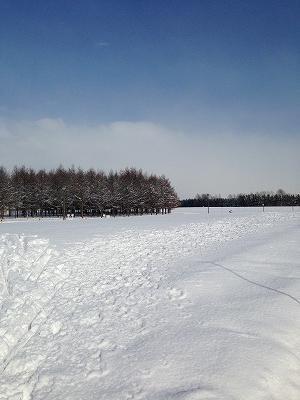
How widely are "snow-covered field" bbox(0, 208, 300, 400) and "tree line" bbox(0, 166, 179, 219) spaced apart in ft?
210

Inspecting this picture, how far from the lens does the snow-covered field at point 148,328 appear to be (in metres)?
6.65

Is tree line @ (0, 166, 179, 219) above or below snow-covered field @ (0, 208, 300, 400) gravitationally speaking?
above

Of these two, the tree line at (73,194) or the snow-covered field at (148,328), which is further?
the tree line at (73,194)

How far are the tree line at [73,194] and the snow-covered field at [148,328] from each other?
64002mm

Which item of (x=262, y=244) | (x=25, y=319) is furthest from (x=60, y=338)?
(x=262, y=244)

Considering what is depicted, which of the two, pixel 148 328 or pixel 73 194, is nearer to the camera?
pixel 148 328

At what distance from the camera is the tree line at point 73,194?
82.2 m

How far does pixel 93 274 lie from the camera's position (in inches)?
547

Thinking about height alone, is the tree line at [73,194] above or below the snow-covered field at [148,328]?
above

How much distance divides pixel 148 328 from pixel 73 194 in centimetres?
7718

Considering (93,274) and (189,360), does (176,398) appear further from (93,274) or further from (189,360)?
(93,274)

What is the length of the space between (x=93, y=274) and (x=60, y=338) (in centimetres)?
522

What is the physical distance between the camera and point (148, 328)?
8961 mm

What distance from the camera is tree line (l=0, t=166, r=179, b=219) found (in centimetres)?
8225
